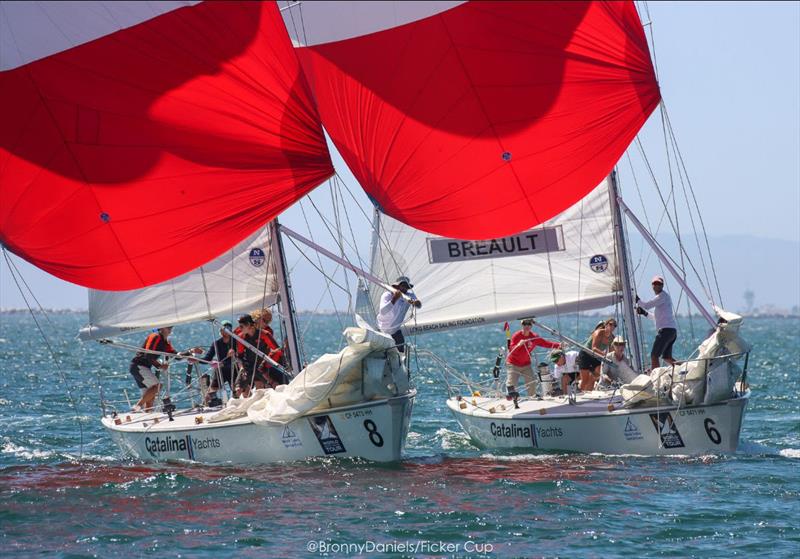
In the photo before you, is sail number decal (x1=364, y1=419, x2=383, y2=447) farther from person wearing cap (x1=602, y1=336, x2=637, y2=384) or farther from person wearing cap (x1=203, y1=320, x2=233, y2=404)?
person wearing cap (x1=602, y1=336, x2=637, y2=384)

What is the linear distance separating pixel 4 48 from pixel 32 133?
106cm

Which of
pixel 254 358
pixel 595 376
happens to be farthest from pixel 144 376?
pixel 595 376

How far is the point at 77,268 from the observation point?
16.6 meters

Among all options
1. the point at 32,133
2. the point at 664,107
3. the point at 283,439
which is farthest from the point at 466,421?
the point at 32,133

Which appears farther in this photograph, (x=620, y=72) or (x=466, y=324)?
(x=466, y=324)

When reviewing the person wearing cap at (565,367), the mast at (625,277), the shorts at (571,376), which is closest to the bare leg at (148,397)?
the person wearing cap at (565,367)

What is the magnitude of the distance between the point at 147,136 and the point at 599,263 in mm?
6716

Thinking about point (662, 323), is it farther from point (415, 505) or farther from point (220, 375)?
point (220, 375)

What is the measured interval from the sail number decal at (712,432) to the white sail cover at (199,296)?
238 inches

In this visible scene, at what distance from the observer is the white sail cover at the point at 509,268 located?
18.5 metres

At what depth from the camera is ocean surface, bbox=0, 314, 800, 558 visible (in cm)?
1178

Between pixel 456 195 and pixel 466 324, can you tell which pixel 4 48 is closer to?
pixel 456 195

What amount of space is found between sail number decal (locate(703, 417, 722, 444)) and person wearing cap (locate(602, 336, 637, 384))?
1.41m

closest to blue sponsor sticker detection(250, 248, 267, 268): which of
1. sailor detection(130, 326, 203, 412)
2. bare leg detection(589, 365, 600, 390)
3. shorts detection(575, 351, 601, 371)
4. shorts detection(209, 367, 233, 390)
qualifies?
sailor detection(130, 326, 203, 412)
